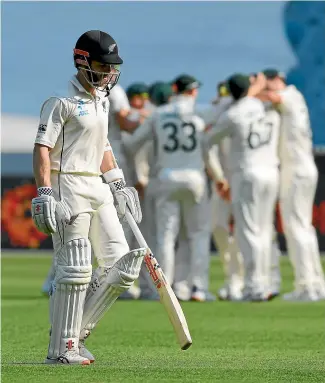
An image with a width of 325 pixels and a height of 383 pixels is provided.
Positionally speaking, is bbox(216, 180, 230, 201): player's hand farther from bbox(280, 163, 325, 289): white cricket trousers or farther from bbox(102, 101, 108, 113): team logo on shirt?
bbox(102, 101, 108, 113): team logo on shirt

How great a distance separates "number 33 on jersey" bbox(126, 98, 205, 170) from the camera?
49.1 feet

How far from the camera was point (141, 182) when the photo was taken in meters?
15.6

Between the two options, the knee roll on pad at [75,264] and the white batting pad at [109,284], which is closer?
the knee roll on pad at [75,264]

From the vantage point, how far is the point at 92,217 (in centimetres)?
867

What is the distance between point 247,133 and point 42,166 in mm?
6754

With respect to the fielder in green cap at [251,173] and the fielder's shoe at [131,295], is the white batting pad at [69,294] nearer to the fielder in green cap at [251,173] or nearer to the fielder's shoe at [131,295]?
the fielder in green cap at [251,173]

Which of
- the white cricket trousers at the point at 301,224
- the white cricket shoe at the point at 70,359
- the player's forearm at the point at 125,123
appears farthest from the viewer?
the white cricket trousers at the point at 301,224

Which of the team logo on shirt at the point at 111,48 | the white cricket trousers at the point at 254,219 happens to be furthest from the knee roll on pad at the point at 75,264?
the white cricket trousers at the point at 254,219

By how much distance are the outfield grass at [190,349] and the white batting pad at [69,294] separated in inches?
8.1

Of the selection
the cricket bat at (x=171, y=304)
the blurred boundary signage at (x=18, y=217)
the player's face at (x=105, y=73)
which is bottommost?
the blurred boundary signage at (x=18, y=217)

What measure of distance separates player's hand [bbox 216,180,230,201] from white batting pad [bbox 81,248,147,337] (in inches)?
256

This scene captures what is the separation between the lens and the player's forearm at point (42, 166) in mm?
8375

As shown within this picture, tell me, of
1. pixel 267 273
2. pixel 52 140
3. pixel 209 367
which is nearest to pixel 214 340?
pixel 209 367

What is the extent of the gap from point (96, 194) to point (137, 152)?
679 centimetres
